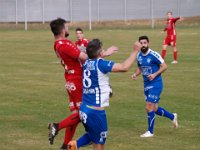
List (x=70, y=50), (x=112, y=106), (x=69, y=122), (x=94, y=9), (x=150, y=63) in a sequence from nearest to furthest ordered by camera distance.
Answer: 1. (x=70, y=50)
2. (x=69, y=122)
3. (x=150, y=63)
4. (x=112, y=106)
5. (x=94, y=9)

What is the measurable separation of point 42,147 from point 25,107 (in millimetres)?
4680

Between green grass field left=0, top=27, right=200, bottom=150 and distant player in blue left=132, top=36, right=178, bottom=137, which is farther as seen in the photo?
distant player in blue left=132, top=36, right=178, bottom=137

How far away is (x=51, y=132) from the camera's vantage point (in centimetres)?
1107

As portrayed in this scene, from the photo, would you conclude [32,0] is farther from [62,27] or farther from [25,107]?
[62,27]

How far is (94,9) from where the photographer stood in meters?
69.6

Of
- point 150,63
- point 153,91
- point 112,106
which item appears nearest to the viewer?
point 153,91

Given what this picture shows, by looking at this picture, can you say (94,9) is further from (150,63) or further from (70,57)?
(70,57)

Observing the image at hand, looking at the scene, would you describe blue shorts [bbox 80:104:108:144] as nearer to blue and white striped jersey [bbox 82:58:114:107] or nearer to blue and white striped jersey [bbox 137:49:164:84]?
blue and white striped jersey [bbox 82:58:114:107]

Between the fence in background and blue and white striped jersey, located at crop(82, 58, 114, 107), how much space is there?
58.0m

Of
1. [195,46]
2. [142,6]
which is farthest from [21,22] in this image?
[195,46]

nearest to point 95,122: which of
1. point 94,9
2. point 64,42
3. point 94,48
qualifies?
point 94,48

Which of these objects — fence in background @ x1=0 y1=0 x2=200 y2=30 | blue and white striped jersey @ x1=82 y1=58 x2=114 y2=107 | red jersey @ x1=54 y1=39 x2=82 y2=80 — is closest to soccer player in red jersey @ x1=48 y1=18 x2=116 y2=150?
red jersey @ x1=54 y1=39 x2=82 y2=80

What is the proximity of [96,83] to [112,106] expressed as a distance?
717cm

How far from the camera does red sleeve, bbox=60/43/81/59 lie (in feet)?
35.4
